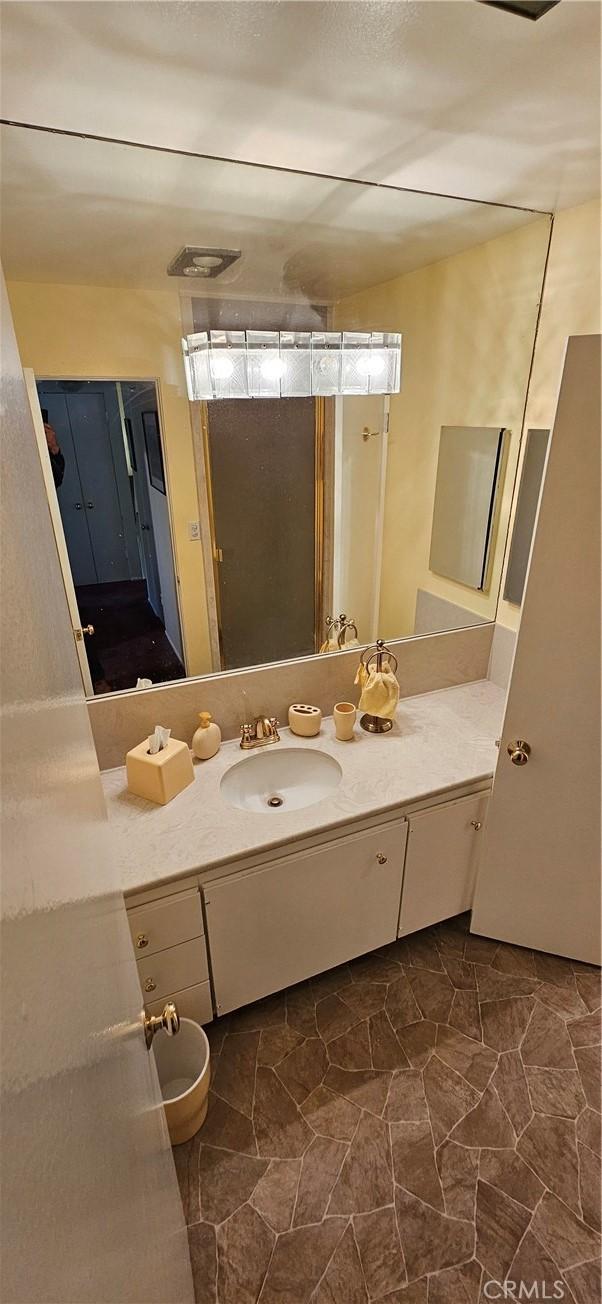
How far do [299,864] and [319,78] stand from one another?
1641 mm

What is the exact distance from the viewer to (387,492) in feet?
6.48

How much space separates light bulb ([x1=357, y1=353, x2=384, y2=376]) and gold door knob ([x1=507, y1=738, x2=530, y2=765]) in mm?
1245

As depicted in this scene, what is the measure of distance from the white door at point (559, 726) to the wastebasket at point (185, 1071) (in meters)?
0.99

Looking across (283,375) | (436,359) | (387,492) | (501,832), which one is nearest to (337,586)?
(387,492)

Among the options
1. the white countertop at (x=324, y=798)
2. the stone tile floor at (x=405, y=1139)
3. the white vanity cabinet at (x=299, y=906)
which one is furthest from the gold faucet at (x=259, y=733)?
the stone tile floor at (x=405, y=1139)

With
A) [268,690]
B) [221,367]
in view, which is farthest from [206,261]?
[268,690]

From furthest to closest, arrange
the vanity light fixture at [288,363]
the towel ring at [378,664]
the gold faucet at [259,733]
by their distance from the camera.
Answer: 1. the towel ring at [378,664]
2. the gold faucet at [259,733]
3. the vanity light fixture at [288,363]

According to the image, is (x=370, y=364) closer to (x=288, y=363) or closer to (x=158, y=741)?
(x=288, y=363)

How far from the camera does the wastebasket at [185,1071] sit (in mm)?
1371

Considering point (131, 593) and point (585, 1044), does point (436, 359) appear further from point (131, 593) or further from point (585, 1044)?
point (585, 1044)

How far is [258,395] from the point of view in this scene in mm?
1617

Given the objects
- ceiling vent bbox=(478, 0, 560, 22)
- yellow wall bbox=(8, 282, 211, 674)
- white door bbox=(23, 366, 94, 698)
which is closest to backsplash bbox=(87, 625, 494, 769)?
white door bbox=(23, 366, 94, 698)

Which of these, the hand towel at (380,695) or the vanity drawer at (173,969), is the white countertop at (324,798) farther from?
the vanity drawer at (173,969)

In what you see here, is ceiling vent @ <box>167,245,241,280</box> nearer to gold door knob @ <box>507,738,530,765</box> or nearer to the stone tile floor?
Answer: gold door knob @ <box>507,738,530,765</box>
